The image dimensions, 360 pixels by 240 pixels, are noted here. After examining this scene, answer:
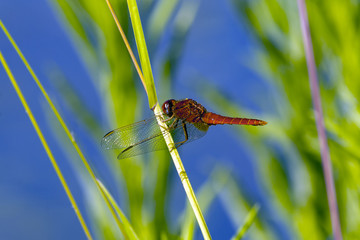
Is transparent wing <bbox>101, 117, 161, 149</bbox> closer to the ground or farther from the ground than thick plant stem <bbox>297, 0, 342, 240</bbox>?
farther from the ground

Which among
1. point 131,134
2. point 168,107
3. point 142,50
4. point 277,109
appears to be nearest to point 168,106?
point 168,107

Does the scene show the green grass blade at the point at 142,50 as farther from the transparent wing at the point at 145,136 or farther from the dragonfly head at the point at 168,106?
the dragonfly head at the point at 168,106

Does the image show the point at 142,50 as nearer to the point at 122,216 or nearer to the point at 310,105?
the point at 122,216

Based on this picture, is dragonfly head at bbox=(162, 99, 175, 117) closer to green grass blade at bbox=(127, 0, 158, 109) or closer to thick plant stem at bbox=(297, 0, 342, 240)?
green grass blade at bbox=(127, 0, 158, 109)

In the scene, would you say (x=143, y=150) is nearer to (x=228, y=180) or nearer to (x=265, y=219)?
(x=228, y=180)

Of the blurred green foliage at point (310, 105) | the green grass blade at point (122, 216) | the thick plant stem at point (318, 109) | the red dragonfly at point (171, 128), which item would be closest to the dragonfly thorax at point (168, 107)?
the red dragonfly at point (171, 128)

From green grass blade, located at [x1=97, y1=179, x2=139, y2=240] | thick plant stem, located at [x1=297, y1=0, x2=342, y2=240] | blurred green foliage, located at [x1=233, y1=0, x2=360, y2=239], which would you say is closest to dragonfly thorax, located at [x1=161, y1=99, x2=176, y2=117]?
blurred green foliage, located at [x1=233, y1=0, x2=360, y2=239]

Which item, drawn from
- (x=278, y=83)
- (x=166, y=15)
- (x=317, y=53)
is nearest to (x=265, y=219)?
(x=278, y=83)
